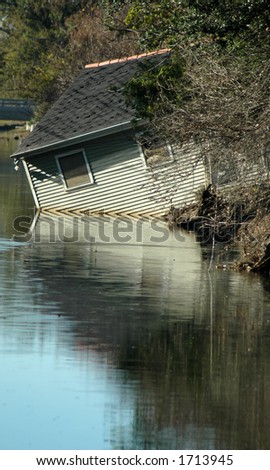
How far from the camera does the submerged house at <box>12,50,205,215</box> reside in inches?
1113

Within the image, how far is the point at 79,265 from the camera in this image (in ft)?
63.0

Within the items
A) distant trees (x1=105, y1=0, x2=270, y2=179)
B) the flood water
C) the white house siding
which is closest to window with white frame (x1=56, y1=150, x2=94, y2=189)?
the white house siding

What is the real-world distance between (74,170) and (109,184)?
42.5 inches

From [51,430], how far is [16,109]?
235 feet

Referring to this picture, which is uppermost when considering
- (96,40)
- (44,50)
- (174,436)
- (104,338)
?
(44,50)

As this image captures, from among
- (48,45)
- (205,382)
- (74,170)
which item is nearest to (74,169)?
(74,170)

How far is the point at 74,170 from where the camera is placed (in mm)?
29625

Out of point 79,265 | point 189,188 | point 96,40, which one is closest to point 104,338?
point 79,265

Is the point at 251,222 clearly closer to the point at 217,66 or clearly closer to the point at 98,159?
the point at 217,66

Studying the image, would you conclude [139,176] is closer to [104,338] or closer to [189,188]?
[189,188]

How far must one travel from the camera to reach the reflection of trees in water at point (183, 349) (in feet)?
30.8

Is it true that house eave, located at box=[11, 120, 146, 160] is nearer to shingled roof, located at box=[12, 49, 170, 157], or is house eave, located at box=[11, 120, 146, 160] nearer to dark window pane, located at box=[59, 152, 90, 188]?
shingled roof, located at box=[12, 49, 170, 157]

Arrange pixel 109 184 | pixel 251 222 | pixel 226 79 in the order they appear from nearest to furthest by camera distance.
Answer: pixel 226 79 < pixel 251 222 < pixel 109 184

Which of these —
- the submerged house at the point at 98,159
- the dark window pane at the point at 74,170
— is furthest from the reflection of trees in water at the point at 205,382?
the dark window pane at the point at 74,170
